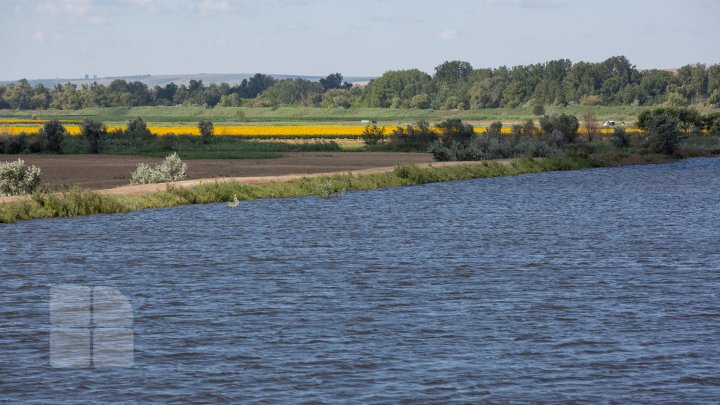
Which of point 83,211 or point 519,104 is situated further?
point 519,104

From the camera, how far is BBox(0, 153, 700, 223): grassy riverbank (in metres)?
37.9

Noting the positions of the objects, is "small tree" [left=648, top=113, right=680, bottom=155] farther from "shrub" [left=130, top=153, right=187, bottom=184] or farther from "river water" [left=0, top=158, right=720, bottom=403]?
"river water" [left=0, top=158, right=720, bottom=403]

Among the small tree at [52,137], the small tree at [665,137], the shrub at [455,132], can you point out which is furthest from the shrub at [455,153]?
the small tree at [52,137]

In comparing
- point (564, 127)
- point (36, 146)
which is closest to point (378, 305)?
point (36, 146)

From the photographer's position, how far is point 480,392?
548 inches

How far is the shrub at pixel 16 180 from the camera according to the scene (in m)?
42.6

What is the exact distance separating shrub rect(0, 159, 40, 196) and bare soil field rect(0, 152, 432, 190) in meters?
6.87

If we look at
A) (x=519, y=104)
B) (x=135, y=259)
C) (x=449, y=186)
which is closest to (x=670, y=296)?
(x=135, y=259)

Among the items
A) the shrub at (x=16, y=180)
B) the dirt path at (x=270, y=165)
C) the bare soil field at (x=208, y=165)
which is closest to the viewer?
the shrub at (x=16, y=180)

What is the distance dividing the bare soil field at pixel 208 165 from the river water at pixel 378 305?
18073 millimetres

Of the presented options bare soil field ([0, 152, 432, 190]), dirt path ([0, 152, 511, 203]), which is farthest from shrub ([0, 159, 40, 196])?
bare soil field ([0, 152, 432, 190])

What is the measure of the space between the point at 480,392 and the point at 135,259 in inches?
581

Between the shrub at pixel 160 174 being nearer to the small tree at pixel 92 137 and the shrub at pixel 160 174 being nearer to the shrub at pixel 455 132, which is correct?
the small tree at pixel 92 137

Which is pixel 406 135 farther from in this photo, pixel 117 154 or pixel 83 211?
pixel 83 211
